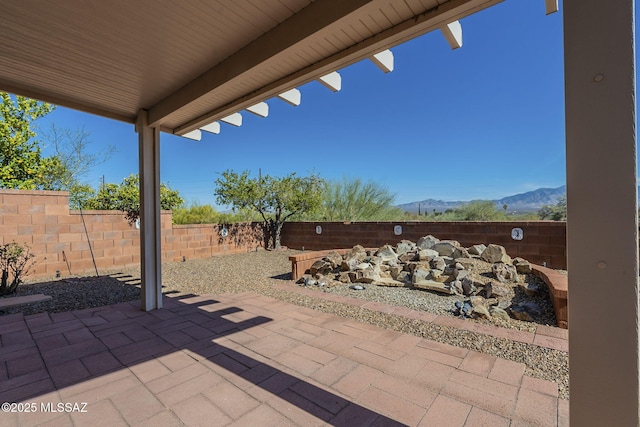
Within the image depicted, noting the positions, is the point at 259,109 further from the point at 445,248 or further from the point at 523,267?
the point at 523,267

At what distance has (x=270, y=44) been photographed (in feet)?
6.76

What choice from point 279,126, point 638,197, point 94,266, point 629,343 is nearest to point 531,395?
point 629,343

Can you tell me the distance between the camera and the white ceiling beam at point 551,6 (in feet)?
5.23

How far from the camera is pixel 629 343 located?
3.05 ft

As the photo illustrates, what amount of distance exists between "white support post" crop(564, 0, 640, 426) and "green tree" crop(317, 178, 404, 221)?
432 inches

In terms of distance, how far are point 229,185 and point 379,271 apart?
686cm

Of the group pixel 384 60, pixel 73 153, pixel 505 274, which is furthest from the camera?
pixel 73 153

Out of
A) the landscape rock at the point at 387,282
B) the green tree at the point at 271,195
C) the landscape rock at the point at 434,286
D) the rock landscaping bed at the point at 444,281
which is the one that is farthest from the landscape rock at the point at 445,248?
the green tree at the point at 271,195

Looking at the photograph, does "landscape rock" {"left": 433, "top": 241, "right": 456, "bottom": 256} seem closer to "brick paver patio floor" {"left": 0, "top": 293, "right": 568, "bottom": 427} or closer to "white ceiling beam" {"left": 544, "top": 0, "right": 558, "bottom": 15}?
"brick paver patio floor" {"left": 0, "top": 293, "right": 568, "bottom": 427}

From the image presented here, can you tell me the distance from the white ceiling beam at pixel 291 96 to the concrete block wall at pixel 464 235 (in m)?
5.14

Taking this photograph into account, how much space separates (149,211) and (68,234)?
403cm

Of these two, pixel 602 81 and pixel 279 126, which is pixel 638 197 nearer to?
pixel 602 81

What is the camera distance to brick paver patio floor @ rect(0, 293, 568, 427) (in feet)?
5.40

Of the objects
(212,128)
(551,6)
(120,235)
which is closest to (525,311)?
(551,6)
